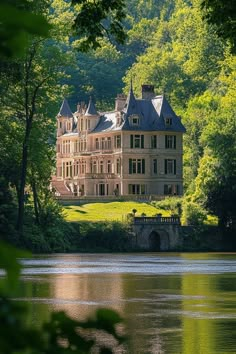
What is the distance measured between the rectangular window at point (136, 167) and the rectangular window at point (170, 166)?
88.9 inches

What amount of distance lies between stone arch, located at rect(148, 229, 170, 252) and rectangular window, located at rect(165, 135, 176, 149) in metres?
23.7

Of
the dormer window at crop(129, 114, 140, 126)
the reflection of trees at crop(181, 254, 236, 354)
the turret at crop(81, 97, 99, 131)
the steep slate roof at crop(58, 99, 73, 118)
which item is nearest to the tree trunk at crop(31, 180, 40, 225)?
the reflection of trees at crop(181, 254, 236, 354)

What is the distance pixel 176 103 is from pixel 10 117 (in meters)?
66.9

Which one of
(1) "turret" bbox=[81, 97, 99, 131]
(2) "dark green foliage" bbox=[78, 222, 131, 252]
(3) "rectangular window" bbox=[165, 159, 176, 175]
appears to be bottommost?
(2) "dark green foliage" bbox=[78, 222, 131, 252]

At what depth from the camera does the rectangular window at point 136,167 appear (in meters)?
112

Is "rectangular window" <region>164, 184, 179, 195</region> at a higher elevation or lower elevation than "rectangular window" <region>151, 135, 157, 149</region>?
lower

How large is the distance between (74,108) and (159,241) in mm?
61535

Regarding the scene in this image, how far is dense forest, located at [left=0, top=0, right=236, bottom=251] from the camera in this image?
6869 cm

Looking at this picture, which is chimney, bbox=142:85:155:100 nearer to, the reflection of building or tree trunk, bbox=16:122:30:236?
tree trunk, bbox=16:122:30:236

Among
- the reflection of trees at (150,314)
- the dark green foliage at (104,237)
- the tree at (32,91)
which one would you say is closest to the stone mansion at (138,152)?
the dark green foliage at (104,237)

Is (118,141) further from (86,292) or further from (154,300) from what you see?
(154,300)

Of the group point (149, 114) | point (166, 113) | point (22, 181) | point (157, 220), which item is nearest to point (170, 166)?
point (166, 113)

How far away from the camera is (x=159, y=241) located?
90188 mm

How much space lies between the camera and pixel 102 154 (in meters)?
115
